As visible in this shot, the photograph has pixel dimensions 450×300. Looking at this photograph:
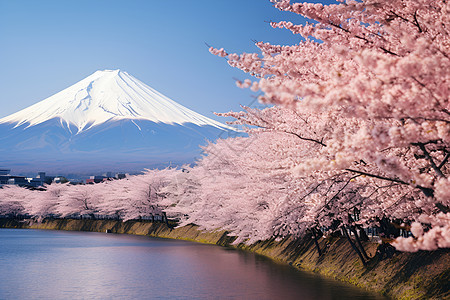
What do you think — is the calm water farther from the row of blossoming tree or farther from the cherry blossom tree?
the cherry blossom tree

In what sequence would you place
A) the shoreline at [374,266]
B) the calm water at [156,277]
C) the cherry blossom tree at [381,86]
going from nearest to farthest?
1. the cherry blossom tree at [381,86]
2. the shoreline at [374,266]
3. the calm water at [156,277]

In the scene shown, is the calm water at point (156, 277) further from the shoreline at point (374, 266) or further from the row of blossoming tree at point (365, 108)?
the row of blossoming tree at point (365, 108)

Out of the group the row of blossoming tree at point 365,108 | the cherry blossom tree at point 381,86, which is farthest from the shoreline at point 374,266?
the cherry blossom tree at point 381,86

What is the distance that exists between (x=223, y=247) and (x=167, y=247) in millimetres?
4235

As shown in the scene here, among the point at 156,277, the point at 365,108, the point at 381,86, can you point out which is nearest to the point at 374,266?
the point at 156,277

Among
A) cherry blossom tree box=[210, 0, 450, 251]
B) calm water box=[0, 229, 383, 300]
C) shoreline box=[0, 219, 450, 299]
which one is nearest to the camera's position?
cherry blossom tree box=[210, 0, 450, 251]

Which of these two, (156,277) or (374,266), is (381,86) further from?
(156,277)

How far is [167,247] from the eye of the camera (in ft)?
125

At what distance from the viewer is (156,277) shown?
76.4 ft

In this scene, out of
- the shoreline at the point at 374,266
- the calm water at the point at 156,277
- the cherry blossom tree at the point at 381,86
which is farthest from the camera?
the calm water at the point at 156,277

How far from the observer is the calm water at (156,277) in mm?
18703

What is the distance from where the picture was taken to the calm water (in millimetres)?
18703

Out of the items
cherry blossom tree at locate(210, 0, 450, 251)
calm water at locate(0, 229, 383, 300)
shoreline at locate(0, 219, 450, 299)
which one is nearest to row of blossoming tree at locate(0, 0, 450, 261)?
cherry blossom tree at locate(210, 0, 450, 251)

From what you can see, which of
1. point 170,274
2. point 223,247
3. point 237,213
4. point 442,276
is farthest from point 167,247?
point 442,276
